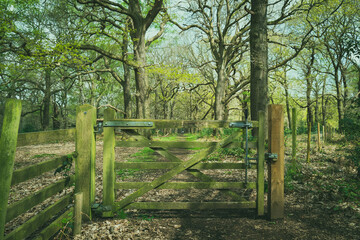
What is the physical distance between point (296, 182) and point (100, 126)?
509 centimetres

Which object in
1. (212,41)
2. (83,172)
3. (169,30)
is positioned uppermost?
(169,30)

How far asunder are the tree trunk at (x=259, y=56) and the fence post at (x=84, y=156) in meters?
6.67

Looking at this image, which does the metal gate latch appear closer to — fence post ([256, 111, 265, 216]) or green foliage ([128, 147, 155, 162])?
fence post ([256, 111, 265, 216])

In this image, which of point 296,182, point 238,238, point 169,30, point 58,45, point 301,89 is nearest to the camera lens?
point 238,238

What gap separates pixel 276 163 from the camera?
395 centimetres

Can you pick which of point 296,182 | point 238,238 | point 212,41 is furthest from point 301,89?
point 238,238

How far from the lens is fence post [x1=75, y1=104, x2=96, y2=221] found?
3.65 meters

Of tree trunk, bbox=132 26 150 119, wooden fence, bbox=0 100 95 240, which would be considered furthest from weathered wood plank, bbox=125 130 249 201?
tree trunk, bbox=132 26 150 119

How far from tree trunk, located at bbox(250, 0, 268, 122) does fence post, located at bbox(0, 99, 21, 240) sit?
7.99 m

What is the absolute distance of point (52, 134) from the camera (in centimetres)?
273

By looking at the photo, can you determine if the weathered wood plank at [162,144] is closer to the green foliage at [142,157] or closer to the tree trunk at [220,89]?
the green foliage at [142,157]

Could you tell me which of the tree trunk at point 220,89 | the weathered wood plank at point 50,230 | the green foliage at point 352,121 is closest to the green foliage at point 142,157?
the weathered wood plank at point 50,230

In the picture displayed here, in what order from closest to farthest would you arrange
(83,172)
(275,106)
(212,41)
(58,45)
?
(83,172), (275,106), (58,45), (212,41)

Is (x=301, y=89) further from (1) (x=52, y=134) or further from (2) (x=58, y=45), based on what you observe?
(1) (x=52, y=134)
